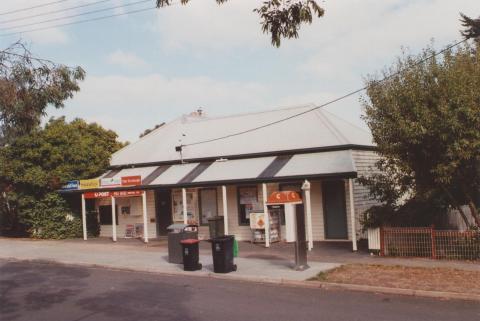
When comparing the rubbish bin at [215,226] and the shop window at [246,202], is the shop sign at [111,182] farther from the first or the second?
the shop window at [246,202]

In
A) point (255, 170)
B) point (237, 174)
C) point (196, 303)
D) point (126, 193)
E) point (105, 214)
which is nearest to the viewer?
point (196, 303)

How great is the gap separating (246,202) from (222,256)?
26.2 ft

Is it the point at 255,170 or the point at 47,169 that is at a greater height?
the point at 47,169

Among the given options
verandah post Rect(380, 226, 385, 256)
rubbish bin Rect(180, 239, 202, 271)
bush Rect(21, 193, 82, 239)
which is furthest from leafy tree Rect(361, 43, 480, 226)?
bush Rect(21, 193, 82, 239)

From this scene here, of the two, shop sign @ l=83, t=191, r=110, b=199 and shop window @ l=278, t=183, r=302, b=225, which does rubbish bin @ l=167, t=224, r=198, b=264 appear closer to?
shop window @ l=278, t=183, r=302, b=225

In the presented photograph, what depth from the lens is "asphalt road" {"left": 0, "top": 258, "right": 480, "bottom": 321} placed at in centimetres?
903

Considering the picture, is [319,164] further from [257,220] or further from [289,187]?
[257,220]

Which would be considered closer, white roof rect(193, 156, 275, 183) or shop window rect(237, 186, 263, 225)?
white roof rect(193, 156, 275, 183)

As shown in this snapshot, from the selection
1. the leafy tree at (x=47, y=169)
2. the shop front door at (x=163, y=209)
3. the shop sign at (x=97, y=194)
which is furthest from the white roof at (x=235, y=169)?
the leafy tree at (x=47, y=169)

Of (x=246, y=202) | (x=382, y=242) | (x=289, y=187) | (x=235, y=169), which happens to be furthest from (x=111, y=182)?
(x=382, y=242)

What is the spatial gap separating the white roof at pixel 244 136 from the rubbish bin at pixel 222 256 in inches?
295

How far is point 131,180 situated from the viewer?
72.8 ft

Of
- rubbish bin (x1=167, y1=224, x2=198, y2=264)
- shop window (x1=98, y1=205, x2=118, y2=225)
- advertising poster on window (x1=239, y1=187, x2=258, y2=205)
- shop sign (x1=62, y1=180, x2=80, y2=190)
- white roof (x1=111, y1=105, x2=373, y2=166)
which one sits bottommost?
rubbish bin (x1=167, y1=224, x2=198, y2=264)

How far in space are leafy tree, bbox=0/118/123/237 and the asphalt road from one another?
11.1 meters
